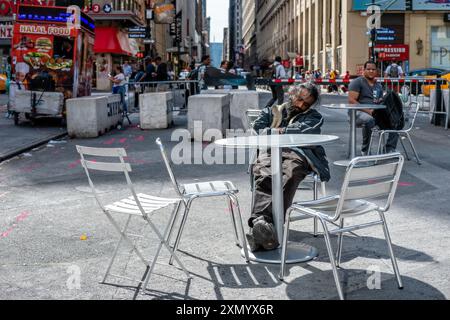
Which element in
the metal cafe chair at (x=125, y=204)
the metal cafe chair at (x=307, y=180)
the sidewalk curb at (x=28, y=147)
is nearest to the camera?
the metal cafe chair at (x=125, y=204)

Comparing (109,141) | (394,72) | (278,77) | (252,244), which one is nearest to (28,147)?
(109,141)

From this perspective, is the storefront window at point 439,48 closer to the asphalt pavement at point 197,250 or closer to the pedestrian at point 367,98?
the pedestrian at point 367,98

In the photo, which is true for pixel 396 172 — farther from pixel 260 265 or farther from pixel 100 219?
pixel 100 219

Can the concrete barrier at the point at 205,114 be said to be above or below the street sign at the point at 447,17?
below

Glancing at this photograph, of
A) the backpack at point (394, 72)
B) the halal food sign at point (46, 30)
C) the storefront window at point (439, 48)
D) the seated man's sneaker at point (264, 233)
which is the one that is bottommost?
the seated man's sneaker at point (264, 233)

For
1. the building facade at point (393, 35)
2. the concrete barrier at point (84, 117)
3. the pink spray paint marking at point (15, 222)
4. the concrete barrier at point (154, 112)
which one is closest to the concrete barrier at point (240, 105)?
the concrete barrier at point (154, 112)

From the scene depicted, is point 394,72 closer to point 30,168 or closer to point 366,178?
point 30,168

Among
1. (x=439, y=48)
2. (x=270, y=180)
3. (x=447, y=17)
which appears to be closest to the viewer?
(x=270, y=180)

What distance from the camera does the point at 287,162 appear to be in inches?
232

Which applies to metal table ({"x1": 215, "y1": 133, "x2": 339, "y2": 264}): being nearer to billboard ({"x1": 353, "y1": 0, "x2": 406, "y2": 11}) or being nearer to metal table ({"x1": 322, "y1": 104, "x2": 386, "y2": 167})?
metal table ({"x1": 322, "y1": 104, "x2": 386, "y2": 167})

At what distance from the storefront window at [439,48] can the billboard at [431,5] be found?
1.53 meters

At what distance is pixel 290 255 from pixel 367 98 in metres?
6.16

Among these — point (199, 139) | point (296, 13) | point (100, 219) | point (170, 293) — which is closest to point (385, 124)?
point (199, 139)

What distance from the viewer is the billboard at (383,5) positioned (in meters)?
46.6
